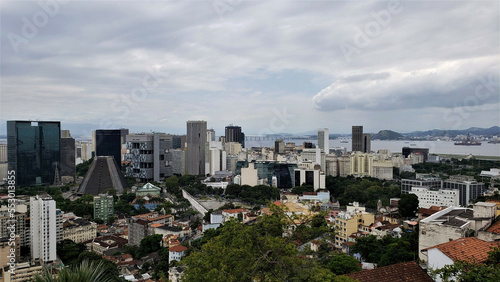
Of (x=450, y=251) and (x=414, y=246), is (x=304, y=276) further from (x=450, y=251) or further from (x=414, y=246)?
(x=414, y=246)

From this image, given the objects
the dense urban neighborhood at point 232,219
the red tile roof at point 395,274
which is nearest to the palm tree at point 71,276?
the dense urban neighborhood at point 232,219

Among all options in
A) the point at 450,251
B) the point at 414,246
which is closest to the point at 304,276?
the point at 450,251

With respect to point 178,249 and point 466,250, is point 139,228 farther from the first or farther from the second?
point 466,250

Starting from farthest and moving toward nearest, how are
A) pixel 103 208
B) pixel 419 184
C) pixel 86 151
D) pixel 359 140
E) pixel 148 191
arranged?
pixel 359 140
pixel 86 151
pixel 148 191
pixel 419 184
pixel 103 208

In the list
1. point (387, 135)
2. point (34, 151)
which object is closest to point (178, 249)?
point (34, 151)

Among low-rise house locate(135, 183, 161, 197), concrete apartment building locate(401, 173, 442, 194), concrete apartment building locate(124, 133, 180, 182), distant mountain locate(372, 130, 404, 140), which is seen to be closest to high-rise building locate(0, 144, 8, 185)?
concrete apartment building locate(124, 133, 180, 182)

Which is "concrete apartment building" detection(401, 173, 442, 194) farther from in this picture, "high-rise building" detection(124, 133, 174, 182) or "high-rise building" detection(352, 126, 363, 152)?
"high-rise building" detection(352, 126, 363, 152)
